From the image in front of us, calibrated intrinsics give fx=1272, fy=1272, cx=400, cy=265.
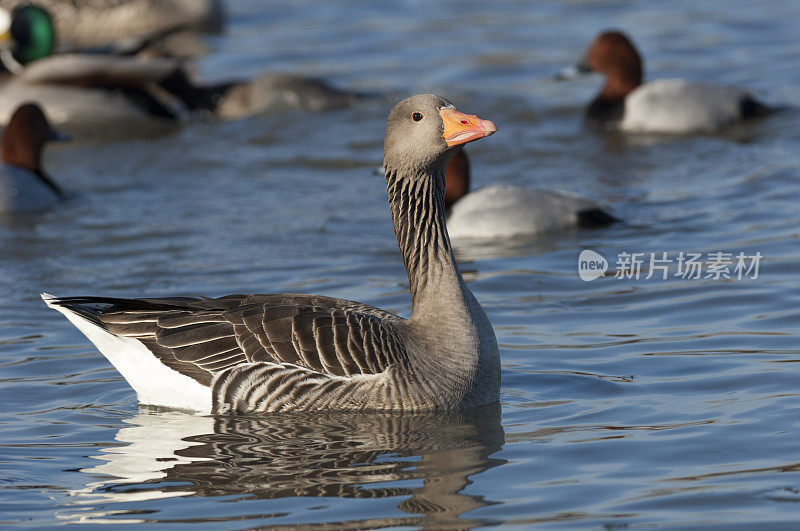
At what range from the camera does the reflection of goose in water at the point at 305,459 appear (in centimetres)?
626

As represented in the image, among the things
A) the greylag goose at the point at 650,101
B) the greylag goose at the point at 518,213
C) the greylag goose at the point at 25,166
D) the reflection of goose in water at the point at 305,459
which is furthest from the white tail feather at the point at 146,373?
the greylag goose at the point at 650,101

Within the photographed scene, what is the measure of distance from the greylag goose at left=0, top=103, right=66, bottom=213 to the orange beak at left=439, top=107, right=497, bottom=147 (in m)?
7.21

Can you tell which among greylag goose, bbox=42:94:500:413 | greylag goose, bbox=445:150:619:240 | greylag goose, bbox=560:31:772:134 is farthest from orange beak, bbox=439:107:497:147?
greylag goose, bbox=560:31:772:134

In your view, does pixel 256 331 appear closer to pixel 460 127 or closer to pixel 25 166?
pixel 460 127

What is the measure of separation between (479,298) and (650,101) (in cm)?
663

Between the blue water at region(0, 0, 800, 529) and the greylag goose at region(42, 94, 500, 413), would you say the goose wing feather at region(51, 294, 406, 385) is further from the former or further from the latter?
the blue water at region(0, 0, 800, 529)

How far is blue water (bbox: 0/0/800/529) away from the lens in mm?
6273

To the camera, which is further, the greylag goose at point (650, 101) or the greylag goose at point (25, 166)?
the greylag goose at point (650, 101)

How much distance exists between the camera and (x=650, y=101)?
52.0ft

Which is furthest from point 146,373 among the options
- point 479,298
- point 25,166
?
point 25,166

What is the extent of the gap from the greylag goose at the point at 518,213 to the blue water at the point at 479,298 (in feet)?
0.52

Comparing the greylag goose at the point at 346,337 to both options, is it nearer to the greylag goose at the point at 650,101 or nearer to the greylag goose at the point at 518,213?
the greylag goose at the point at 518,213

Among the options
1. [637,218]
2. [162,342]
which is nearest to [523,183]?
[637,218]

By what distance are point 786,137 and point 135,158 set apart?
795cm
